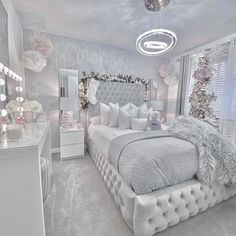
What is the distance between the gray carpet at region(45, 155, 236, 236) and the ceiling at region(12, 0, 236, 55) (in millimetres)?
2742

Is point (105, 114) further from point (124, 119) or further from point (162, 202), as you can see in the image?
point (162, 202)

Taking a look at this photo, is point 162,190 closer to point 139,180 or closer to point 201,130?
point 139,180

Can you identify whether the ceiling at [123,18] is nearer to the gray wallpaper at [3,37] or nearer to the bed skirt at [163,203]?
the gray wallpaper at [3,37]

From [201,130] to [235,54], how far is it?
6.71 ft

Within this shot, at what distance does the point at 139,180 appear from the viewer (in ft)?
4.67

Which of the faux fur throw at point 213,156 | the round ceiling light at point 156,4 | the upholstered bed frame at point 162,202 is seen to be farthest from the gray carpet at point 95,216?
the round ceiling light at point 156,4

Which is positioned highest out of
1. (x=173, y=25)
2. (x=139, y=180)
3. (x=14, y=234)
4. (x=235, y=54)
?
(x=173, y=25)

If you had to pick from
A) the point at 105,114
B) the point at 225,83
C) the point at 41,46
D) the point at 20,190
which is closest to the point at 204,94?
the point at 225,83

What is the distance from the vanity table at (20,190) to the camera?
1016mm

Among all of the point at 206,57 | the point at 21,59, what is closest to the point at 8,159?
the point at 21,59

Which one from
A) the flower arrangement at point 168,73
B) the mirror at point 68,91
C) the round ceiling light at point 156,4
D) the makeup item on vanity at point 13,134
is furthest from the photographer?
the flower arrangement at point 168,73

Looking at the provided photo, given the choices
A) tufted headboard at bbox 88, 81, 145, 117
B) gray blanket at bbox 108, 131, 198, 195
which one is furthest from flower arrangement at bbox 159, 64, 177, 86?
gray blanket at bbox 108, 131, 198, 195

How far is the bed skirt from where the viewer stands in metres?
1.33

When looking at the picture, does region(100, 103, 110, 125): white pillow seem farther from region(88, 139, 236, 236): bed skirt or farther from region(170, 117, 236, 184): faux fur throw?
region(170, 117, 236, 184): faux fur throw
